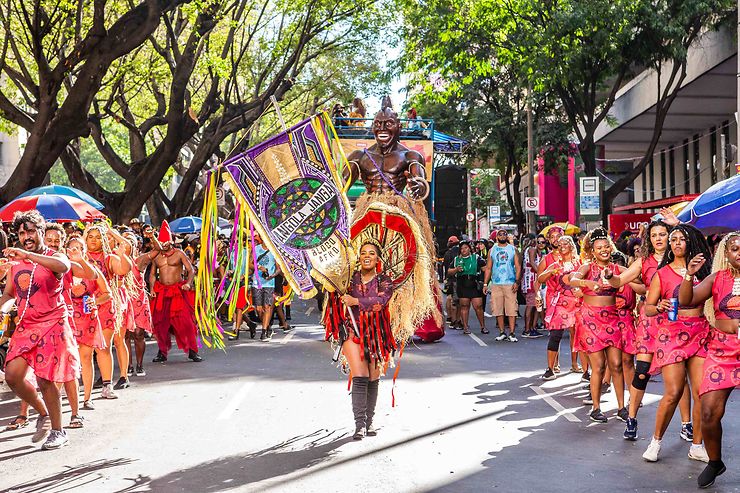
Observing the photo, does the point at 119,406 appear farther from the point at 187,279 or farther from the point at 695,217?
the point at 695,217

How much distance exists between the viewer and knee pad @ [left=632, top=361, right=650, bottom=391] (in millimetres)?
7898

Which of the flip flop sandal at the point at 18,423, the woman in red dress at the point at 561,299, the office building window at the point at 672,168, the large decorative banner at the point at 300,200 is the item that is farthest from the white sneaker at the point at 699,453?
the office building window at the point at 672,168

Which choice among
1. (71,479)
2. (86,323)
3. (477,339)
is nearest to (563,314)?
(86,323)

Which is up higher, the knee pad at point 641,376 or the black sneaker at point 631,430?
the knee pad at point 641,376

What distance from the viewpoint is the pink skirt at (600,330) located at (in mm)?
8805

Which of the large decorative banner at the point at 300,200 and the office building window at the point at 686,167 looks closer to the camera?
the large decorative banner at the point at 300,200

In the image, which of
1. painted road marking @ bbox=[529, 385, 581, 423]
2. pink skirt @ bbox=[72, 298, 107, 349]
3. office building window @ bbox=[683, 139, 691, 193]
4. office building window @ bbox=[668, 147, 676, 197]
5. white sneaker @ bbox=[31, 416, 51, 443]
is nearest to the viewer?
white sneaker @ bbox=[31, 416, 51, 443]

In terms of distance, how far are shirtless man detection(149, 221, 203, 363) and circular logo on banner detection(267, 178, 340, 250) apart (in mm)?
6002

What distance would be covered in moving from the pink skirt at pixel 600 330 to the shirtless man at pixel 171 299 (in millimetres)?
6431

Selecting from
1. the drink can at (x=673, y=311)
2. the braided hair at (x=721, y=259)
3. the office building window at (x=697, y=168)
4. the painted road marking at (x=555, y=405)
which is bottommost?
the painted road marking at (x=555, y=405)

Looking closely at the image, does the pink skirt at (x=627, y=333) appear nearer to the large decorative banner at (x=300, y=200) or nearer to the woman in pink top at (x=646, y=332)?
the woman in pink top at (x=646, y=332)

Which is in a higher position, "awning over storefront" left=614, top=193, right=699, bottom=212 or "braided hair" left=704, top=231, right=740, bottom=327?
"awning over storefront" left=614, top=193, right=699, bottom=212

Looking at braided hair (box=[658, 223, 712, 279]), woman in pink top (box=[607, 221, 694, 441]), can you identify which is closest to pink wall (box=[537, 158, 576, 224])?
woman in pink top (box=[607, 221, 694, 441])

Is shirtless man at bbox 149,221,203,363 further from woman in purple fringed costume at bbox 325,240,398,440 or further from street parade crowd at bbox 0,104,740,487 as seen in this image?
woman in purple fringed costume at bbox 325,240,398,440
